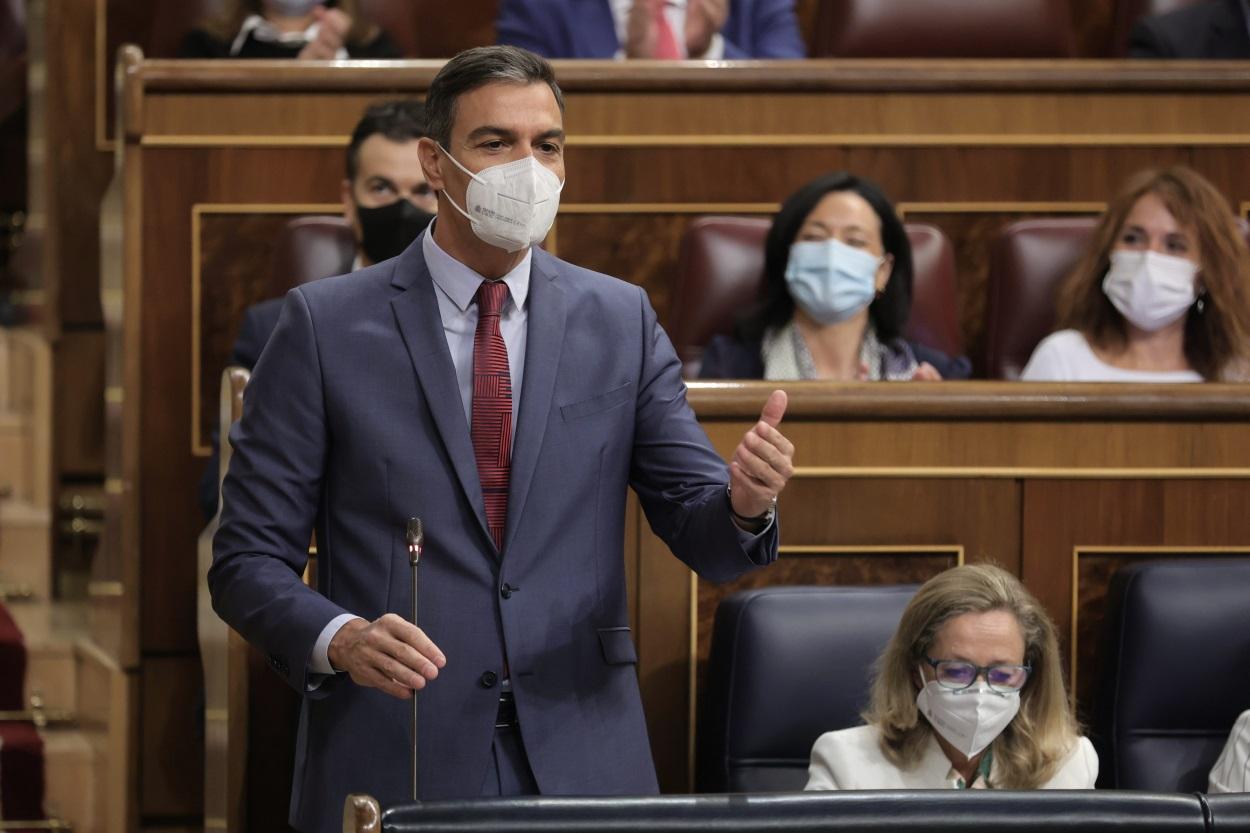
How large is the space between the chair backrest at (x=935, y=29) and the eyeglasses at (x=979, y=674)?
2.96ft

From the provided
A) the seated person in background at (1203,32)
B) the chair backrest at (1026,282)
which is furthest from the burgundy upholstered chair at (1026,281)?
the seated person in background at (1203,32)

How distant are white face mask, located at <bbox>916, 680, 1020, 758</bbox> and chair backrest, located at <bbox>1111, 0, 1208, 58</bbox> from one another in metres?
1.05

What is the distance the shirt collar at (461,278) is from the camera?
2.56ft

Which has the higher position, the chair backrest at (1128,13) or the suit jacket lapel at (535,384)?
the chair backrest at (1128,13)

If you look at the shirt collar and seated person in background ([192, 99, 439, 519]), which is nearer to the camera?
the shirt collar

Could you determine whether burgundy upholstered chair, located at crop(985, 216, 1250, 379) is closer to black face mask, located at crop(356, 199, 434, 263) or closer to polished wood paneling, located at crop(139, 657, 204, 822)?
black face mask, located at crop(356, 199, 434, 263)

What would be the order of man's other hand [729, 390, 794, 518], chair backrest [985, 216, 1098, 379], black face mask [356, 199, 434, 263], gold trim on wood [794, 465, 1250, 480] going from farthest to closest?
chair backrest [985, 216, 1098, 379] < black face mask [356, 199, 434, 263] < gold trim on wood [794, 465, 1250, 480] < man's other hand [729, 390, 794, 518]

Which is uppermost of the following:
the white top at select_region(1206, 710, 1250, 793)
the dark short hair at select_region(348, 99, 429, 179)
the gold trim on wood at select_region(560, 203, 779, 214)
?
the dark short hair at select_region(348, 99, 429, 179)

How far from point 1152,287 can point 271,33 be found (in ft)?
2.49

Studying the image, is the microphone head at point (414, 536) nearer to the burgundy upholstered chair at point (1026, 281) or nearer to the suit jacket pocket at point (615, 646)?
the suit jacket pocket at point (615, 646)

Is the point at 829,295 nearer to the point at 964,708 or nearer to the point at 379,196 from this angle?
the point at 379,196

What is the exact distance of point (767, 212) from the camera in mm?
1502

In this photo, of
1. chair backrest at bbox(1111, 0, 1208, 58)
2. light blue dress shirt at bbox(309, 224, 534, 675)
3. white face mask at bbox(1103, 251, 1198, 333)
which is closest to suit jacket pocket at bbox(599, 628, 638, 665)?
light blue dress shirt at bbox(309, 224, 534, 675)

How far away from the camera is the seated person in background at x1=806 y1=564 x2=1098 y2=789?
94 centimetres
